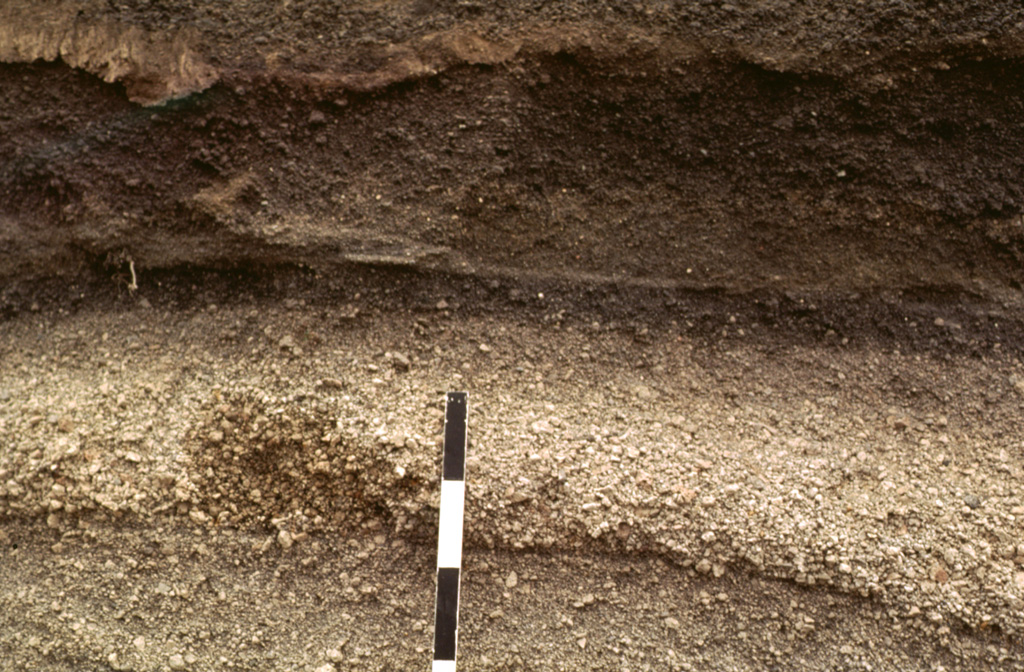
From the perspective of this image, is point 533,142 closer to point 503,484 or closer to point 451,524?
point 503,484

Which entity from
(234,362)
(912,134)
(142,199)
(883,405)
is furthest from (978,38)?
(142,199)

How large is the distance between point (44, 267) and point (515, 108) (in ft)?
6.98

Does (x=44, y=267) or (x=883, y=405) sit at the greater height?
(x=44, y=267)

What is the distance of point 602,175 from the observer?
334 cm

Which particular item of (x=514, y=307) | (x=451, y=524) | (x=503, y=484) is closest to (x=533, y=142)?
(x=514, y=307)

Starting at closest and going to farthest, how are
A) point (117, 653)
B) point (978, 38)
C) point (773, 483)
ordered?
point (117, 653)
point (773, 483)
point (978, 38)

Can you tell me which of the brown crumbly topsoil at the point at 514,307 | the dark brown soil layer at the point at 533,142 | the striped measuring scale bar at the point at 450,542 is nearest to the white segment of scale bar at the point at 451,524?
the striped measuring scale bar at the point at 450,542

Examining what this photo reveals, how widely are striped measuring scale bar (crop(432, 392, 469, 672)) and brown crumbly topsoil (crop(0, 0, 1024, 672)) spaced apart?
8.0 inches

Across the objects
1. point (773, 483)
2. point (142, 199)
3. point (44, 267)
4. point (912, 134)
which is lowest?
Answer: point (773, 483)

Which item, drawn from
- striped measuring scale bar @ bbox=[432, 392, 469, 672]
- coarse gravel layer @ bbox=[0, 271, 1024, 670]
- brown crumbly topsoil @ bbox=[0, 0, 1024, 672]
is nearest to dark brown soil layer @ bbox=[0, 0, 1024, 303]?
brown crumbly topsoil @ bbox=[0, 0, 1024, 672]

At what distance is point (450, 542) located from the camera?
263cm

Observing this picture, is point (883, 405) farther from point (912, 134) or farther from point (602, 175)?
point (602, 175)

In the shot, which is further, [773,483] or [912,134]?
[912,134]

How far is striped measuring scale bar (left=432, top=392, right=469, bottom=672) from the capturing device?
256cm
